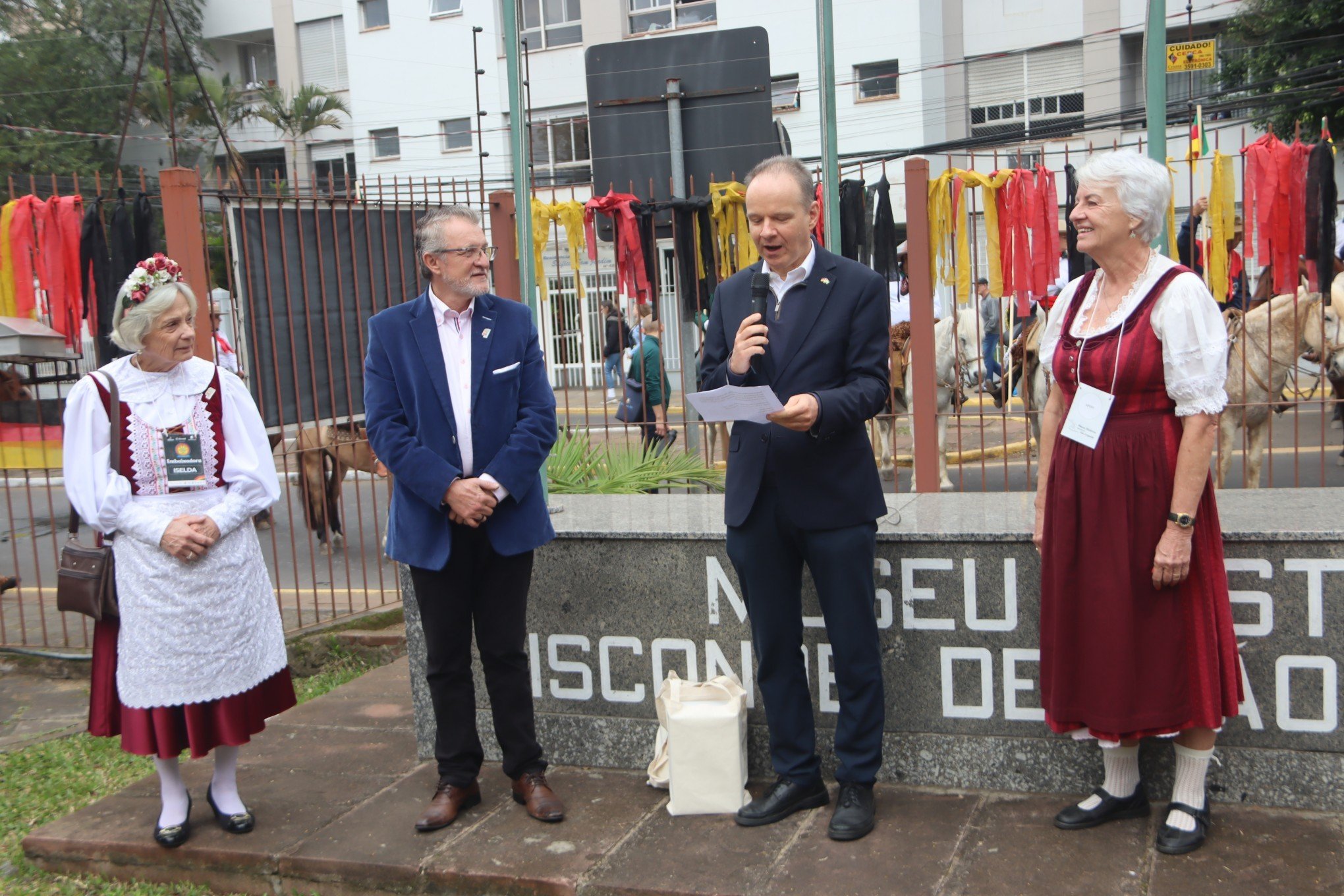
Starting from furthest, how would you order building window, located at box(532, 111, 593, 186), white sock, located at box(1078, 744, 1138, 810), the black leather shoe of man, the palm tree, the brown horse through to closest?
the palm tree
building window, located at box(532, 111, 593, 186)
the brown horse
the black leather shoe of man
white sock, located at box(1078, 744, 1138, 810)

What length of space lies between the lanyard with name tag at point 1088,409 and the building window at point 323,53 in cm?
3166

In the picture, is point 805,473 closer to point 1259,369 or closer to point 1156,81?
point 1156,81

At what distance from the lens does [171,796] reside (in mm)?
3984

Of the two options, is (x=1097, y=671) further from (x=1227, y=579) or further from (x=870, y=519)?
(x=870, y=519)

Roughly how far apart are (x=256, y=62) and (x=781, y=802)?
118ft

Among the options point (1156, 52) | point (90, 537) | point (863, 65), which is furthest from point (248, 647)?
point (863, 65)

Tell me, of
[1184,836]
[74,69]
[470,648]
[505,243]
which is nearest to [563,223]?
[505,243]

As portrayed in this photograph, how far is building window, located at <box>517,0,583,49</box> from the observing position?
→ 2684 centimetres

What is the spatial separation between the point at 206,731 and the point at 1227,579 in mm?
3241

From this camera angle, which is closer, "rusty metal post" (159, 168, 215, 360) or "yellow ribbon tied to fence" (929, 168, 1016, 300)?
"rusty metal post" (159, 168, 215, 360)

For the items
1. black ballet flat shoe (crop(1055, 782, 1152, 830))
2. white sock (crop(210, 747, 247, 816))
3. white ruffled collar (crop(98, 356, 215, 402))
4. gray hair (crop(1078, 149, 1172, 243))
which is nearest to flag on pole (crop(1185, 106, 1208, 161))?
gray hair (crop(1078, 149, 1172, 243))

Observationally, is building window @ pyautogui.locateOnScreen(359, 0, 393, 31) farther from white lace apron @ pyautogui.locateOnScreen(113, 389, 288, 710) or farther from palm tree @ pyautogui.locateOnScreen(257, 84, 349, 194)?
white lace apron @ pyautogui.locateOnScreen(113, 389, 288, 710)

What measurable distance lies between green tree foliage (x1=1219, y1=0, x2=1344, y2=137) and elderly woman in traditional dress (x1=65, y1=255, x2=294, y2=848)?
1659 centimetres

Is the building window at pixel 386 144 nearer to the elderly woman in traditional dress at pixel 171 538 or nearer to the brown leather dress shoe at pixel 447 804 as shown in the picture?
the elderly woman in traditional dress at pixel 171 538
